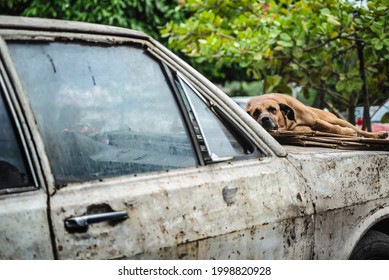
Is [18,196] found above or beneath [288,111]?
above

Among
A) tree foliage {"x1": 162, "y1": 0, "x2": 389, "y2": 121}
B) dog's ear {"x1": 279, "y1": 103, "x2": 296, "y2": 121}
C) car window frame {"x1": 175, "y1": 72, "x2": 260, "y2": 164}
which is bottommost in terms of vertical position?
dog's ear {"x1": 279, "y1": 103, "x2": 296, "y2": 121}

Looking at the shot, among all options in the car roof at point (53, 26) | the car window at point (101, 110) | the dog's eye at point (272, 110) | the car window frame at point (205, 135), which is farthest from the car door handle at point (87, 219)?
the dog's eye at point (272, 110)

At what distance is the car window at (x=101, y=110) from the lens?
195cm

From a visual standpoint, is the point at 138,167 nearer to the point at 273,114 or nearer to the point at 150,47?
the point at 150,47

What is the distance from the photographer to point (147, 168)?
213 centimetres

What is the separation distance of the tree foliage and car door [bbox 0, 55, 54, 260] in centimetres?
421

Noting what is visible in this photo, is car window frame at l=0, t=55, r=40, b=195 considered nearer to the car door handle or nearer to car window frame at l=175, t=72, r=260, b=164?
the car door handle

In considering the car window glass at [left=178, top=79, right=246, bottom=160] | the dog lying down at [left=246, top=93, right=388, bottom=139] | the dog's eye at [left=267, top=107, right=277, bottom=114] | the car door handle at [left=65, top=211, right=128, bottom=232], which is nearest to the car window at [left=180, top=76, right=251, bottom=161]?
the car window glass at [left=178, top=79, right=246, bottom=160]

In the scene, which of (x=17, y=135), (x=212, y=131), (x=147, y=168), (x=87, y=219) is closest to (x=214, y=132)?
(x=212, y=131)

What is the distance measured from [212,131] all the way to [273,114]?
2.57 m

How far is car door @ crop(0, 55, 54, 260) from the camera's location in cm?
173

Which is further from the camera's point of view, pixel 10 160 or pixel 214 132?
pixel 214 132

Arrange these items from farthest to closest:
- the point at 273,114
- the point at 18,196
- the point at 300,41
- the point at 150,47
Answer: the point at 300,41
the point at 273,114
the point at 150,47
the point at 18,196

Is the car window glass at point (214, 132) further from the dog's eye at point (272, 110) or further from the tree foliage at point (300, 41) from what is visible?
the tree foliage at point (300, 41)
